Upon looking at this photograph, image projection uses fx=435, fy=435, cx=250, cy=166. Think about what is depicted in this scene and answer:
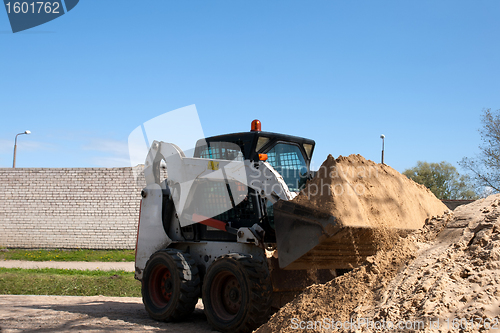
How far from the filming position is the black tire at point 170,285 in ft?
21.0

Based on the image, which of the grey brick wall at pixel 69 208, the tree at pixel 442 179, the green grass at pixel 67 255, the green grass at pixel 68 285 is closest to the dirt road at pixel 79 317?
the green grass at pixel 68 285

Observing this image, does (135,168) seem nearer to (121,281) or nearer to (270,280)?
(121,281)

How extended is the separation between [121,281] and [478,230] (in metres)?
8.69

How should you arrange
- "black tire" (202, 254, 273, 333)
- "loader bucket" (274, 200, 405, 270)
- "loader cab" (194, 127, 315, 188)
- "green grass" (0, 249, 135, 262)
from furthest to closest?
"green grass" (0, 249, 135, 262), "loader cab" (194, 127, 315, 188), "black tire" (202, 254, 273, 333), "loader bucket" (274, 200, 405, 270)

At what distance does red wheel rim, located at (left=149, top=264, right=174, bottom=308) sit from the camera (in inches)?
276

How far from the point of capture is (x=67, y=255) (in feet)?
54.3

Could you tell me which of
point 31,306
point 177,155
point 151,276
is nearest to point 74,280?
point 31,306

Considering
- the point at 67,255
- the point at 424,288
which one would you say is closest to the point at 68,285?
the point at 67,255

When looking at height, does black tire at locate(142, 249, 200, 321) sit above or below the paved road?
above

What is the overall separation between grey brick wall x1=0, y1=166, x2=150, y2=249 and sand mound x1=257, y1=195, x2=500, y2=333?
1432 centimetres

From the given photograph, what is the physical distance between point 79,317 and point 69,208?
40.0ft

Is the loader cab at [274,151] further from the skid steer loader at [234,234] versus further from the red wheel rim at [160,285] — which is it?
the red wheel rim at [160,285]

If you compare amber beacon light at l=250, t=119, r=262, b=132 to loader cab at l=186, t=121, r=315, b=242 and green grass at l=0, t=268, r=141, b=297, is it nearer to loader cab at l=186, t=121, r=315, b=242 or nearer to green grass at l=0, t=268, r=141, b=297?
loader cab at l=186, t=121, r=315, b=242

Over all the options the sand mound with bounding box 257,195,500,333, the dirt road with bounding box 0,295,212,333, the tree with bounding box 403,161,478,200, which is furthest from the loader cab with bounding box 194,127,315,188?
the tree with bounding box 403,161,478,200
